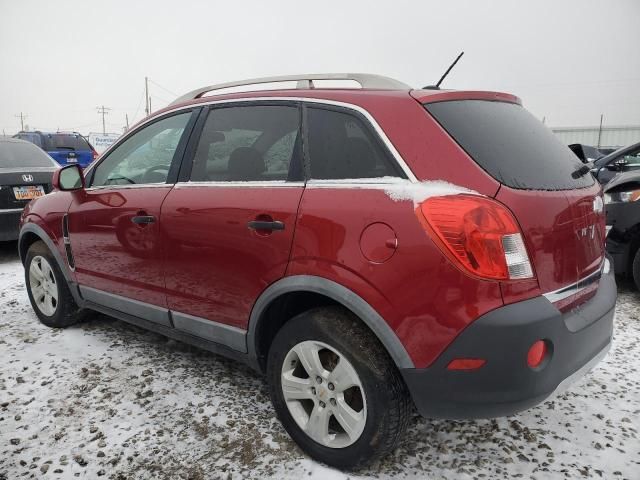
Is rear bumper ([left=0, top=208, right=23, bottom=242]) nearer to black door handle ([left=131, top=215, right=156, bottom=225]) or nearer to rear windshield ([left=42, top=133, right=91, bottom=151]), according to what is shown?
black door handle ([left=131, top=215, right=156, bottom=225])

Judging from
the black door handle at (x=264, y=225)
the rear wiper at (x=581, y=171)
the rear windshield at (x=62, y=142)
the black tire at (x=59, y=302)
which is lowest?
the black tire at (x=59, y=302)

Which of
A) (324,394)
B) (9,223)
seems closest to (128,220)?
(324,394)

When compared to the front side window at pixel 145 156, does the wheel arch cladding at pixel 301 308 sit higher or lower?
lower

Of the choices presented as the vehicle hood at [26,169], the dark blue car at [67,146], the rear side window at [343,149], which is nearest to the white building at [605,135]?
the dark blue car at [67,146]

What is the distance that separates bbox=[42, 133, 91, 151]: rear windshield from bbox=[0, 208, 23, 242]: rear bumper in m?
9.64

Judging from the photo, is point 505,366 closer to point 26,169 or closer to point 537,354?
point 537,354

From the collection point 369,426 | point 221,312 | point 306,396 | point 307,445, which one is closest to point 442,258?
point 369,426

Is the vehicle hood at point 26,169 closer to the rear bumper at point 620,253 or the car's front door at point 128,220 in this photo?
the car's front door at point 128,220

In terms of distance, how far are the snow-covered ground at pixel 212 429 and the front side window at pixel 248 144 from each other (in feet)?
4.23

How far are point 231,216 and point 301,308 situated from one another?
0.57 meters

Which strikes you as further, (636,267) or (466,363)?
(636,267)

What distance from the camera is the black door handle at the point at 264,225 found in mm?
2131

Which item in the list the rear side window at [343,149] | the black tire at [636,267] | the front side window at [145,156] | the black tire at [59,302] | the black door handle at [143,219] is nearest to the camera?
the rear side window at [343,149]

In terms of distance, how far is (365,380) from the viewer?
190 cm
